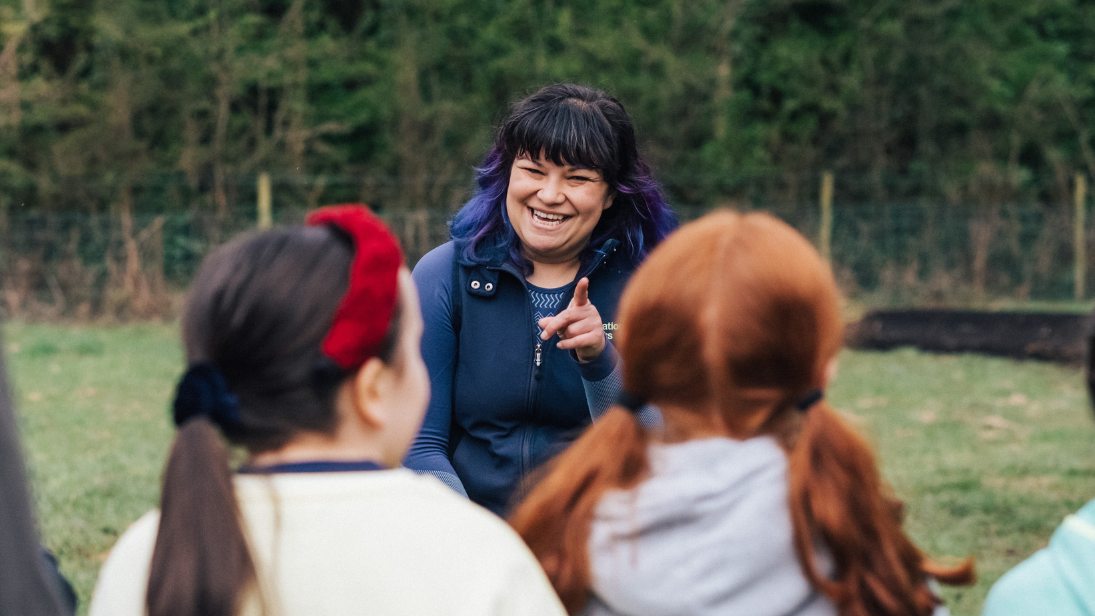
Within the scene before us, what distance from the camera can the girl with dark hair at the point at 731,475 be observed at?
1.39m

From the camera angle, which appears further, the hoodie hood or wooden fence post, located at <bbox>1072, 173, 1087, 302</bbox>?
wooden fence post, located at <bbox>1072, 173, 1087, 302</bbox>

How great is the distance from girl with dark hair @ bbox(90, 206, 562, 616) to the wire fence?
→ 11101mm

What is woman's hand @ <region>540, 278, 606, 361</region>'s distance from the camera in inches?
83.3

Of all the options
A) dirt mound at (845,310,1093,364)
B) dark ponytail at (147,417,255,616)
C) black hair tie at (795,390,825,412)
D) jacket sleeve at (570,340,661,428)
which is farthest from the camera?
dirt mound at (845,310,1093,364)

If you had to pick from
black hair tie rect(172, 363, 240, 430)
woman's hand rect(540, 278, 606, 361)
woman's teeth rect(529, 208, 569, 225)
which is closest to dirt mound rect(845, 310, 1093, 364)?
woman's teeth rect(529, 208, 569, 225)

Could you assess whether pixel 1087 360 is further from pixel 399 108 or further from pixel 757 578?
pixel 399 108

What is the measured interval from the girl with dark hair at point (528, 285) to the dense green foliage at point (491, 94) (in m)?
10.6

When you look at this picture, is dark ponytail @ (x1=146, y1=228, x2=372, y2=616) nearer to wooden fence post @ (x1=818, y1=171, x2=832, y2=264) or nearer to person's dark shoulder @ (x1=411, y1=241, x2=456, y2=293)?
person's dark shoulder @ (x1=411, y1=241, x2=456, y2=293)

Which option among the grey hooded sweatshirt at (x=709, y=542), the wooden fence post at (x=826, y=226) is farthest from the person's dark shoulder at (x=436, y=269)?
the wooden fence post at (x=826, y=226)

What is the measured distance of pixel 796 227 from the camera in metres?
13.6

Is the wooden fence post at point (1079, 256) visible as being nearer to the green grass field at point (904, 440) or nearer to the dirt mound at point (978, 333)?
the dirt mound at point (978, 333)

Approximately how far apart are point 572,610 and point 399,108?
14.2 m

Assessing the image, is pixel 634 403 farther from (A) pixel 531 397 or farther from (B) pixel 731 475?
(A) pixel 531 397

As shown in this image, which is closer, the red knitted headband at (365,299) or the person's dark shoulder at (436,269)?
the red knitted headband at (365,299)
